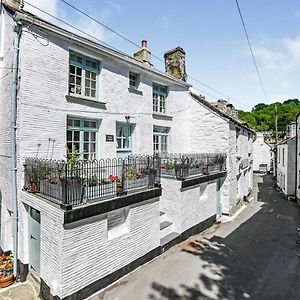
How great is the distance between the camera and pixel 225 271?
321 inches

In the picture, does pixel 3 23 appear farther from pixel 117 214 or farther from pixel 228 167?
pixel 228 167

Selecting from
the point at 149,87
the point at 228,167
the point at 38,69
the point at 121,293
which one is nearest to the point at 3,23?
the point at 38,69

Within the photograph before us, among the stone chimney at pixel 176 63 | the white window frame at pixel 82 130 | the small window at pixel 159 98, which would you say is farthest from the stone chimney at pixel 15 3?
the stone chimney at pixel 176 63

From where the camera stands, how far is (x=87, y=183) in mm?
6809

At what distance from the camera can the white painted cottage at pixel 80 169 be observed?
21.3 feet

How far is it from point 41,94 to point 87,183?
3899 mm

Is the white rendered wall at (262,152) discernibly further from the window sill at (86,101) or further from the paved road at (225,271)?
the window sill at (86,101)

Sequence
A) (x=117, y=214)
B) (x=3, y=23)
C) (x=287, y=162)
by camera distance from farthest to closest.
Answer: (x=287, y=162)
(x=3, y=23)
(x=117, y=214)

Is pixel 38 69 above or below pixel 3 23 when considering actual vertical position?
below

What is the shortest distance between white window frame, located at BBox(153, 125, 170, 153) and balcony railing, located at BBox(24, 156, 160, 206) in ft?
16.4

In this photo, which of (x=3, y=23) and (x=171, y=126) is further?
(x=171, y=126)

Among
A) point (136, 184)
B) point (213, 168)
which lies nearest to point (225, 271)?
point (136, 184)

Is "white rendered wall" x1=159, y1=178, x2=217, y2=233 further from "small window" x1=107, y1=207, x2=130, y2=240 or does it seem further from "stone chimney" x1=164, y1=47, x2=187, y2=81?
"stone chimney" x1=164, y1=47, x2=187, y2=81

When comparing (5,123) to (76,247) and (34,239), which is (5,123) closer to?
(34,239)
